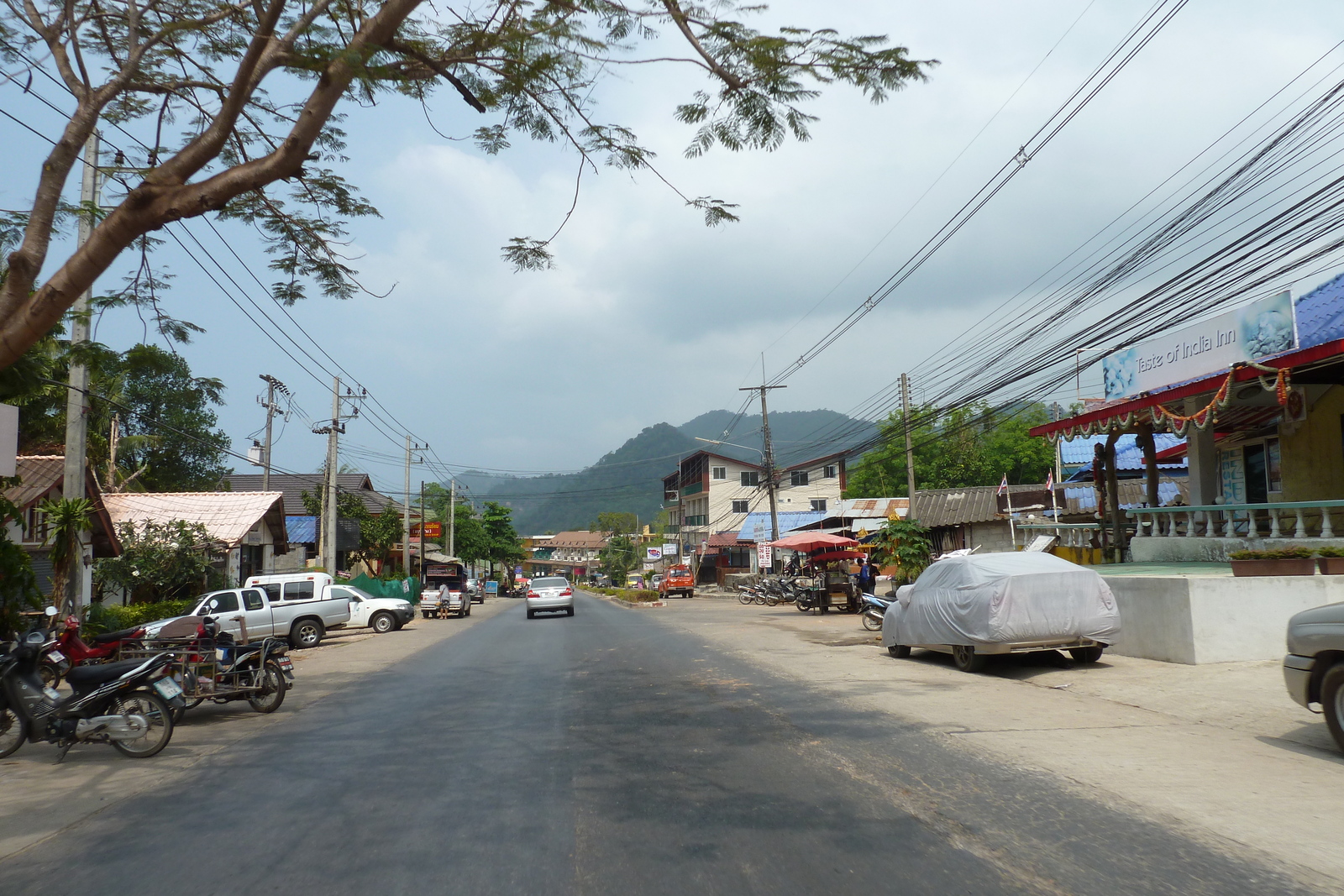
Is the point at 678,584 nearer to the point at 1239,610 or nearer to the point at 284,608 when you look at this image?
the point at 284,608

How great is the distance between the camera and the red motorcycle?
10.0m

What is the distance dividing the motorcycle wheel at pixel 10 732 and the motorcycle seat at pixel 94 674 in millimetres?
526

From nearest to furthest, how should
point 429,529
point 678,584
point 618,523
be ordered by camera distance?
1. point 678,584
2. point 429,529
3. point 618,523

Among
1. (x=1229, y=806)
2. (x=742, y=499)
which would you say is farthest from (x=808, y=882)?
(x=742, y=499)

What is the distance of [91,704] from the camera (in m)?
8.62

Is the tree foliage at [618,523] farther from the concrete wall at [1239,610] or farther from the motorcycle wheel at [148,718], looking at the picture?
the motorcycle wheel at [148,718]

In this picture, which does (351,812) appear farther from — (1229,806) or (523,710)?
(1229,806)

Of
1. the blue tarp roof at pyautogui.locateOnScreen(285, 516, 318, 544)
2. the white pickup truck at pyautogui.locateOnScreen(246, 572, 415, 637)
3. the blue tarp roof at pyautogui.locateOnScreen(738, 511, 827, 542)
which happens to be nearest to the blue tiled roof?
the white pickup truck at pyautogui.locateOnScreen(246, 572, 415, 637)

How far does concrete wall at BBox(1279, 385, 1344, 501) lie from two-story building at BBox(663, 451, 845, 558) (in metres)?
59.2

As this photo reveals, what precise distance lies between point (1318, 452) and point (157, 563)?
27.4m

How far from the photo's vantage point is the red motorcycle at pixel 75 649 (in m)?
10.0

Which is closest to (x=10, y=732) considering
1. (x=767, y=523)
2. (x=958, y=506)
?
(x=958, y=506)

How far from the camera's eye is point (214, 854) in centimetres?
533

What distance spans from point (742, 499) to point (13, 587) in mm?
70732
